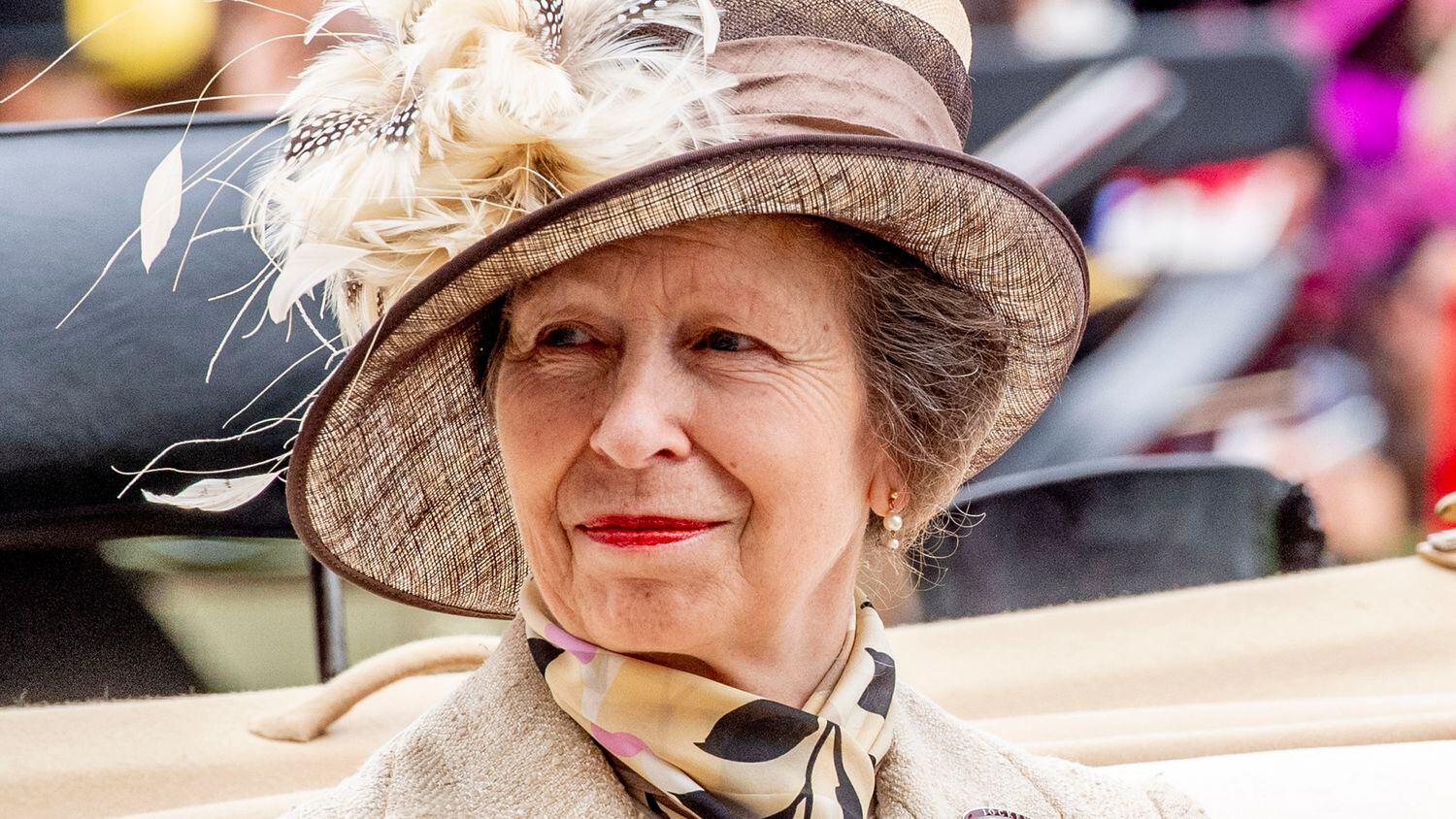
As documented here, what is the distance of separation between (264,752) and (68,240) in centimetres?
74

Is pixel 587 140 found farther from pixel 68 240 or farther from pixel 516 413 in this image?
pixel 68 240

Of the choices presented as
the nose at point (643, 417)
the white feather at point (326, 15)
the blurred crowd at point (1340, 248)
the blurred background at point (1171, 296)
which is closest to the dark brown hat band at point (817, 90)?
the nose at point (643, 417)

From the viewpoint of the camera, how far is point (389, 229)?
4.74 ft

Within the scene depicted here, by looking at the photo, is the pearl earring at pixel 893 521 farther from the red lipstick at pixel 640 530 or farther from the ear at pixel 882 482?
the red lipstick at pixel 640 530

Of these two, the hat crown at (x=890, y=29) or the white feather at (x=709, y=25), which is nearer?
the white feather at (x=709, y=25)

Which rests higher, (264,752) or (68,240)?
(68,240)

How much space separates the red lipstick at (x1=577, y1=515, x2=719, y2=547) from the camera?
1479 millimetres

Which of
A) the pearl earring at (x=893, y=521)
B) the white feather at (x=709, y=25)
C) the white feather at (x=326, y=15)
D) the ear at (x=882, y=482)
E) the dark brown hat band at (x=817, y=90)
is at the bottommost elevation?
the pearl earring at (x=893, y=521)

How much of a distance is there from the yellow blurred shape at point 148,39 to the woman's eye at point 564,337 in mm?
1272

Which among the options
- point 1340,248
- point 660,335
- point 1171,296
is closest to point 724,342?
point 660,335

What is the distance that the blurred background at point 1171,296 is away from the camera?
229 centimetres

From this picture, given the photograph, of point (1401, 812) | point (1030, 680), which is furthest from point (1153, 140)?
point (1401, 812)

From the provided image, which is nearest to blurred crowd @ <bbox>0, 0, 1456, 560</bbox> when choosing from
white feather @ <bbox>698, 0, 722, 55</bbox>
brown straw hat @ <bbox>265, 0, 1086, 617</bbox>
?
brown straw hat @ <bbox>265, 0, 1086, 617</bbox>

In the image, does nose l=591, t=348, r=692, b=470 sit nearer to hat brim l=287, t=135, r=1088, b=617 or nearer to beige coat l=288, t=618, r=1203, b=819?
hat brim l=287, t=135, r=1088, b=617
